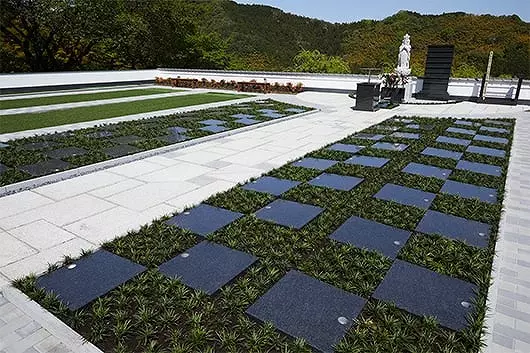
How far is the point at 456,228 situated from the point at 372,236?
943 millimetres

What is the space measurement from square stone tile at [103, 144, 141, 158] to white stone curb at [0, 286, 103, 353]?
366cm

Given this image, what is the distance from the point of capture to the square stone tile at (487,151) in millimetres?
6527

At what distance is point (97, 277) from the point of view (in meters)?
2.78

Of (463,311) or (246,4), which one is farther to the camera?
(246,4)

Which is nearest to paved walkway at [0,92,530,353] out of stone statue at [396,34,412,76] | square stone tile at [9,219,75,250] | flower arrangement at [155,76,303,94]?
square stone tile at [9,219,75,250]

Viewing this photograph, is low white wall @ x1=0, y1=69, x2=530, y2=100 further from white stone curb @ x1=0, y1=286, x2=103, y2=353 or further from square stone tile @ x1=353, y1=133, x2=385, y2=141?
Result: white stone curb @ x1=0, y1=286, x2=103, y2=353

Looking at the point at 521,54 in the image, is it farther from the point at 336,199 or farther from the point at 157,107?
the point at 336,199

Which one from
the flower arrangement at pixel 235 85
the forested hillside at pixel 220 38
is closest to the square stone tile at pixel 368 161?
the flower arrangement at pixel 235 85

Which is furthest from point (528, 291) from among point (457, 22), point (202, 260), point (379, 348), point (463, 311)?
point (457, 22)

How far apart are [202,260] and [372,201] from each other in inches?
89.3

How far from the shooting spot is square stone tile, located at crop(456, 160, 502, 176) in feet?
18.0

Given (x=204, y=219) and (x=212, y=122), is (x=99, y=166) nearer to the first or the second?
(x=204, y=219)

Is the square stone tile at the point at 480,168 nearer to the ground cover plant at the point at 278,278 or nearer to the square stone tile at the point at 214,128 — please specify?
the ground cover plant at the point at 278,278

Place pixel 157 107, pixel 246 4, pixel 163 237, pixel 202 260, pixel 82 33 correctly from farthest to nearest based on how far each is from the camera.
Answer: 1. pixel 246 4
2. pixel 82 33
3. pixel 157 107
4. pixel 163 237
5. pixel 202 260
